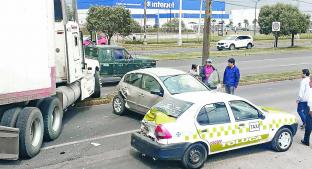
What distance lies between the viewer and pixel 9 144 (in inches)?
294

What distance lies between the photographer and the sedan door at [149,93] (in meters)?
10.2

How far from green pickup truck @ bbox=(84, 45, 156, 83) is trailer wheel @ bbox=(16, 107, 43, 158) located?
9.08 m

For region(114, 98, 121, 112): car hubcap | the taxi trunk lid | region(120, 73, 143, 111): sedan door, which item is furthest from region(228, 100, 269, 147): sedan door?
region(114, 98, 121, 112): car hubcap

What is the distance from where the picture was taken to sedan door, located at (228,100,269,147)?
26.3 feet

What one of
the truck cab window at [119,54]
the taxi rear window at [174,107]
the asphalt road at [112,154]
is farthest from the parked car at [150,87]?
the truck cab window at [119,54]

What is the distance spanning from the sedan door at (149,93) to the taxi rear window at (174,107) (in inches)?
75.7

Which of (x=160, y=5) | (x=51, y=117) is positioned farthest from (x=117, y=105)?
(x=160, y=5)

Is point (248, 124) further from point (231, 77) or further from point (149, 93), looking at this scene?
point (231, 77)

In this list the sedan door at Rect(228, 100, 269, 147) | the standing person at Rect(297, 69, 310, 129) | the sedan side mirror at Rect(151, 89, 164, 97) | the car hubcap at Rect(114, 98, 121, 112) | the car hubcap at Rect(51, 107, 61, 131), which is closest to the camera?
the sedan door at Rect(228, 100, 269, 147)

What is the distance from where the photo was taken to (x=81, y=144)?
9.07 m

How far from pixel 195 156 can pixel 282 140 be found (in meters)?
2.31

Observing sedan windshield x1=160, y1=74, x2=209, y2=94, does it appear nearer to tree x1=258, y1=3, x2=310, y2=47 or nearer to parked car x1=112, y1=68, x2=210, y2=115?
parked car x1=112, y1=68, x2=210, y2=115

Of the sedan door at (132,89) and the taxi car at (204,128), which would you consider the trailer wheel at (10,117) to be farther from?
the sedan door at (132,89)

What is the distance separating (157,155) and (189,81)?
3.75 m
